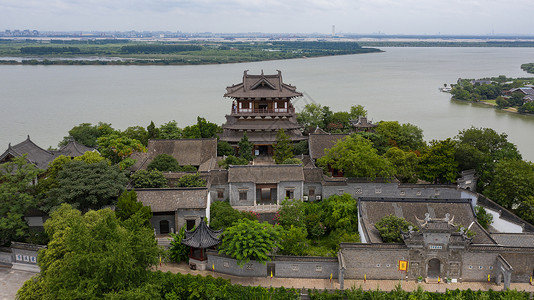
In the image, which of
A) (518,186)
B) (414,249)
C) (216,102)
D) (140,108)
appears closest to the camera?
(414,249)

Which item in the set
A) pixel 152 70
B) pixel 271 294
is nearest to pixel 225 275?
pixel 271 294

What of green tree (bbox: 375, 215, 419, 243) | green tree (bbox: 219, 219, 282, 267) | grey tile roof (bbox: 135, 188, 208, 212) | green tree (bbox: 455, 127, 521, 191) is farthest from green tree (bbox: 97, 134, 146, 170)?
green tree (bbox: 455, 127, 521, 191)

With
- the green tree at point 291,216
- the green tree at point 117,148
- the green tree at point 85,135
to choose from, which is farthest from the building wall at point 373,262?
the green tree at point 85,135

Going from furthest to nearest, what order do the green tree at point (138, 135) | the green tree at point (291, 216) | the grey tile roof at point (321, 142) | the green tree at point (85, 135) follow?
the green tree at point (85, 135)
the green tree at point (138, 135)
the grey tile roof at point (321, 142)
the green tree at point (291, 216)

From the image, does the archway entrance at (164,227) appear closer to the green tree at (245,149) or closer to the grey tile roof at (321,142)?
the green tree at (245,149)

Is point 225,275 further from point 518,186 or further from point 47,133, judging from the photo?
point 47,133

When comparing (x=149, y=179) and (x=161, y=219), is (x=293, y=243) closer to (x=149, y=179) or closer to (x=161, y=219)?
(x=161, y=219)

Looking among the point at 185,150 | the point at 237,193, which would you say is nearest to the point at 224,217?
the point at 237,193
